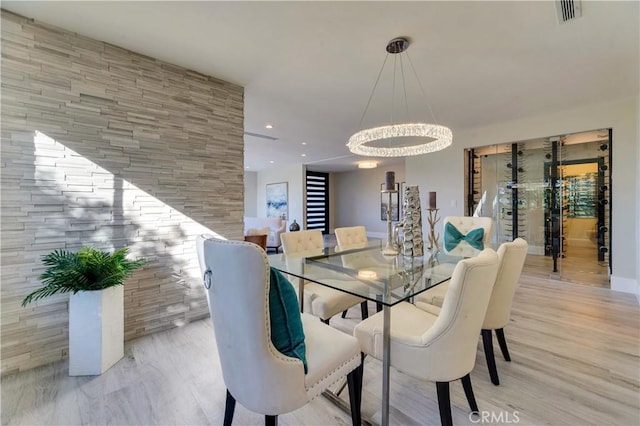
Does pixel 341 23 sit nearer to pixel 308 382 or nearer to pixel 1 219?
pixel 308 382

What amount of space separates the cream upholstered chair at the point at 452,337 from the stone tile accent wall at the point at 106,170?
219cm

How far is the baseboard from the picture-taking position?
11.2 feet

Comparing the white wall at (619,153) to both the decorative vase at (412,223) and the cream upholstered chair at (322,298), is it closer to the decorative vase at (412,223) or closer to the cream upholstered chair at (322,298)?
the decorative vase at (412,223)

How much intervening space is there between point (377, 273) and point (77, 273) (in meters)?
2.10

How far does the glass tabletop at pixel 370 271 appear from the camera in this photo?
4.93 feet

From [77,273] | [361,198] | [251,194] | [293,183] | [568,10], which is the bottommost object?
[77,273]

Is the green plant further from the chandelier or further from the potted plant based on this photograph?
the chandelier

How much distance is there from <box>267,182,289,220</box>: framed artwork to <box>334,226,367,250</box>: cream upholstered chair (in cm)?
606

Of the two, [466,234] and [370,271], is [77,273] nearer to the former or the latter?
[370,271]

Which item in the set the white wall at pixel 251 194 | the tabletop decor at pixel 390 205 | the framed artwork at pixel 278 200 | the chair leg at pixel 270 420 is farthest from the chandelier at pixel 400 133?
the white wall at pixel 251 194

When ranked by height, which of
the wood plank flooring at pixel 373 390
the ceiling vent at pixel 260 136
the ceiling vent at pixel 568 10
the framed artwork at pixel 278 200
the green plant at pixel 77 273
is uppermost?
the ceiling vent at pixel 260 136

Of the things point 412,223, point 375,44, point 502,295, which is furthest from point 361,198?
point 502,295

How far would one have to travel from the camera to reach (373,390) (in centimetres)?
166

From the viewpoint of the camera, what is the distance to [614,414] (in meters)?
1.46
